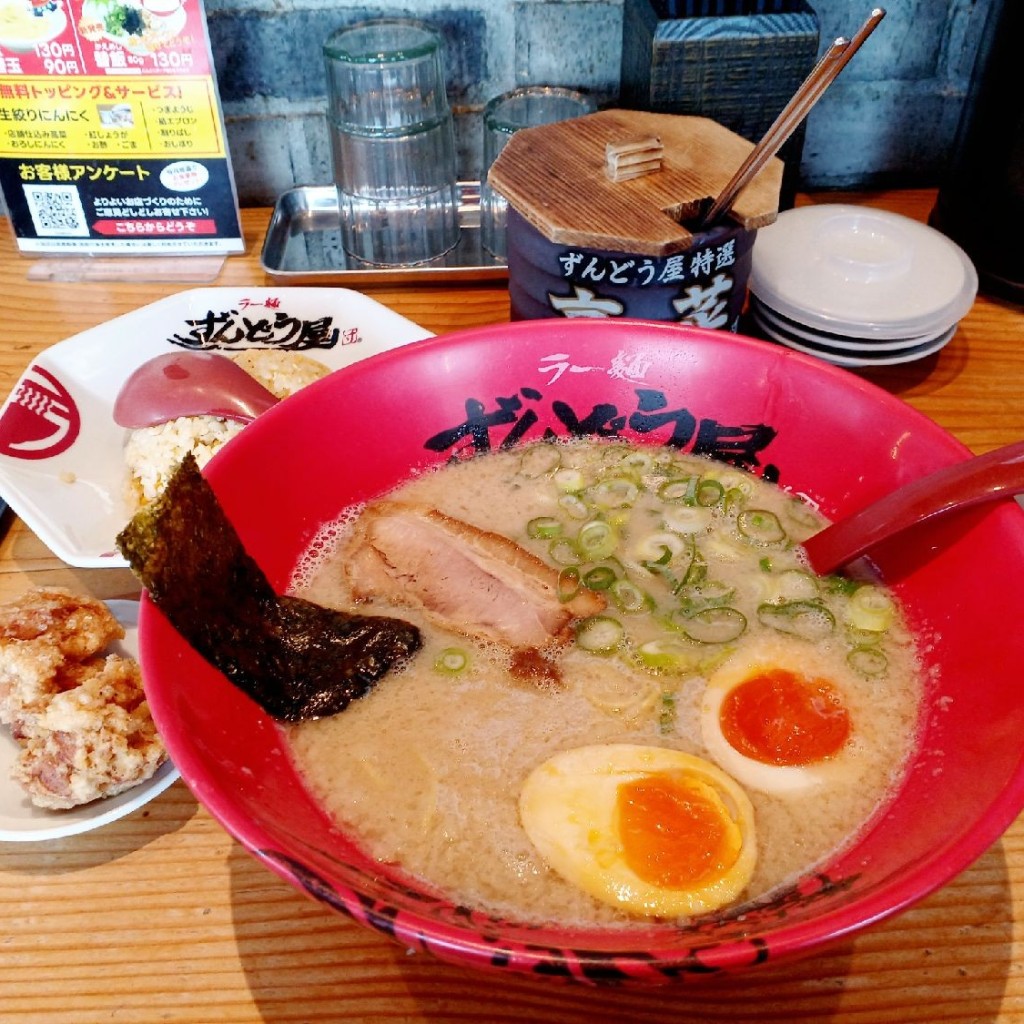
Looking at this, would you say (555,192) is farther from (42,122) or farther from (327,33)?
(42,122)

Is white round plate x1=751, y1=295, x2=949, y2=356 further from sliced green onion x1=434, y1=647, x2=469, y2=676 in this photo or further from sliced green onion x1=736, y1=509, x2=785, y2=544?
sliced green onion x1=434, y1=647, x2=469, y2=676

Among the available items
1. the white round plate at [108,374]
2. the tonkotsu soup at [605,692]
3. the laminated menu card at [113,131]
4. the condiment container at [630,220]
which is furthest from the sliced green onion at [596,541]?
the laminated menu card at [113,131]

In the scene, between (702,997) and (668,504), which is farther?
(668,504)

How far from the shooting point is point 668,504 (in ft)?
4.56

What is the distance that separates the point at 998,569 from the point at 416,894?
28.5 inches

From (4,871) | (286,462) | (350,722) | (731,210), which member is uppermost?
(731,210)

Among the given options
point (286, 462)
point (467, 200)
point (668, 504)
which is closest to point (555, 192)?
point (668, 504)

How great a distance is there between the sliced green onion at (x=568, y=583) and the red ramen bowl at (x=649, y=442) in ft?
0.88

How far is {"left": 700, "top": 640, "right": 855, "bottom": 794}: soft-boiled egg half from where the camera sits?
105 cm

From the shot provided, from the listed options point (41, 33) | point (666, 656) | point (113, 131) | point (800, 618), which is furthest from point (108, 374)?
point (800, 618)

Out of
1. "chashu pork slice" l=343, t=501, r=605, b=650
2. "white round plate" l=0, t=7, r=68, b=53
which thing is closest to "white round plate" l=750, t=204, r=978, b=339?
"chashu pork slice" l=343, t=501, r=605, b=650

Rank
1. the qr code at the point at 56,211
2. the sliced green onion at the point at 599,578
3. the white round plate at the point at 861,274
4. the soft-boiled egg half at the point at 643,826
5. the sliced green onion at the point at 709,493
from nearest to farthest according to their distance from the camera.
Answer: the soft-boiled egg half at the point at 643,826, the sliced green onion at the point at 599,578, the sliced green onion at the point at 709,493, the white round plate at the point at 861,274, the qr code at the point at 56,211

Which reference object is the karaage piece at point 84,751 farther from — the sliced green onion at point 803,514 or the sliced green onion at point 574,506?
the sliced green onion at point 803,514

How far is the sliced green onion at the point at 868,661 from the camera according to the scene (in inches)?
45.4
